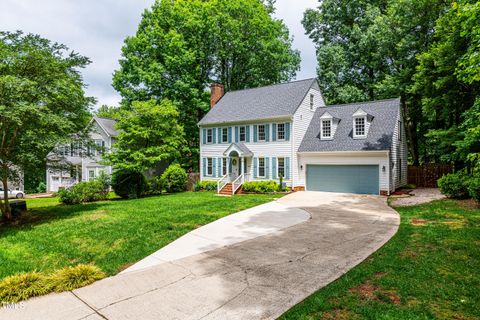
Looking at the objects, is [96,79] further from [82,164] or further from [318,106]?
[318,106]

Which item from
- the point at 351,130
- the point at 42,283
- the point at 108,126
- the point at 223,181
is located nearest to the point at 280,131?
the point at 351,130

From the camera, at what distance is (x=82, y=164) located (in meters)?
32.6

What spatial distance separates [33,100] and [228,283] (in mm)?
10567

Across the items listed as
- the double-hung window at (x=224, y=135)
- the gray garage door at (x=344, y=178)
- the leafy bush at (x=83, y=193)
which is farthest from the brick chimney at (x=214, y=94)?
the leafy bush at (x=83, y=193)

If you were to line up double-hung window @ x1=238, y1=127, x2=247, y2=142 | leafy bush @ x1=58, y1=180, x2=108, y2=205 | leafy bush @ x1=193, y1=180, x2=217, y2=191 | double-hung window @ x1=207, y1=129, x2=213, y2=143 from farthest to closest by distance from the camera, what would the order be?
double-hung window @ x1=207, y1=129, x2=213, y2=143
leafy bush @ x1=193, y1=180, x2=217, y2=191
double-hung window @ x1=238, y1=127, x2=247, y2=142
leafy bush @ x1=58, y1=180, x2=108, y2=205

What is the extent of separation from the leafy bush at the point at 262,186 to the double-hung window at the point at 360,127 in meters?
6.37

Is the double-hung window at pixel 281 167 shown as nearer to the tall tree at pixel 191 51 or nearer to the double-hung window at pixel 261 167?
the double-hung window at pixel 261 167

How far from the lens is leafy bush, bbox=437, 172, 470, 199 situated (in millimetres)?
13891

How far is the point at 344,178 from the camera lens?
19.4 meters

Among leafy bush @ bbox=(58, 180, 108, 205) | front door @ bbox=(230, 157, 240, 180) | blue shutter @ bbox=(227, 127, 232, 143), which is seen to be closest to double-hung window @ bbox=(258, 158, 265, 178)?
front door @ bbox=(230, 157, 240, 180)

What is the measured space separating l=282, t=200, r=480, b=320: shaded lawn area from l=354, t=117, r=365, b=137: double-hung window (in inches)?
472

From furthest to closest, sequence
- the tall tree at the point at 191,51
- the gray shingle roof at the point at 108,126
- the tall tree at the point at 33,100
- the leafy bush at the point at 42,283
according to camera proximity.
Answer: the gray shingle roof at the point at 108,126, the tall tree at the point at 191,51, the tall tree at the point at 33,100, the leafy bush at the point at 42,283

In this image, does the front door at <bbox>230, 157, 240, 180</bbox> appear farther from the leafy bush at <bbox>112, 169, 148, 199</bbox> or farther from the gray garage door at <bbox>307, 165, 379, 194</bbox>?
the leafy bush at <bbox>112, 169, 148, 199</bbox>

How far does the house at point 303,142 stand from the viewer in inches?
737
